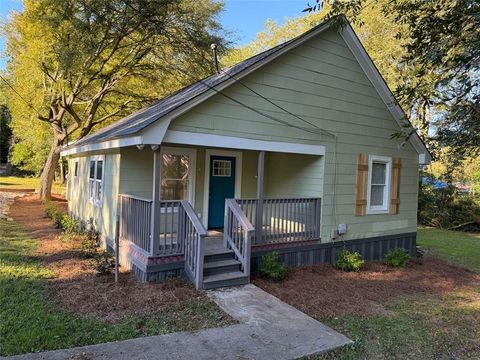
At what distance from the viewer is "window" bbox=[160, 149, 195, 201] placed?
8.24 m

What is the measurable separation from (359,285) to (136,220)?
14.7 ft

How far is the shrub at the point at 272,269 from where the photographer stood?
6887mm

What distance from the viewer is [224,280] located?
625cm

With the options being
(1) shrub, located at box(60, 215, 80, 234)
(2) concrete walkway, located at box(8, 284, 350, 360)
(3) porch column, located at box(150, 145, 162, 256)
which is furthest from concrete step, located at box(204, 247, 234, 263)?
(1) shrub, located at box(60, 215, 80, 234)

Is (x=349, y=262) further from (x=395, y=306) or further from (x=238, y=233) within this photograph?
(x=238, y=233)

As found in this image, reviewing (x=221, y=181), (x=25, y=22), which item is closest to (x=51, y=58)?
(x=25, y=22)

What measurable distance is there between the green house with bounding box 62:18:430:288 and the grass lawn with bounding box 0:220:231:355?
109 centimetres

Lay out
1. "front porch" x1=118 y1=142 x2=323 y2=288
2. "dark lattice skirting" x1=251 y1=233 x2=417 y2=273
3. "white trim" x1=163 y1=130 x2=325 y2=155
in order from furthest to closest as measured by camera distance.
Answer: "dark lattice skirting" x1=251 y1=233 x2=417 y2=273 → "white trim" x1=163 y1=130 x2=325 y2=155 → "front porch" x1=118 y1=142 x2=323 y2=288

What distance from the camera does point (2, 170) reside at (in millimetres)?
48094

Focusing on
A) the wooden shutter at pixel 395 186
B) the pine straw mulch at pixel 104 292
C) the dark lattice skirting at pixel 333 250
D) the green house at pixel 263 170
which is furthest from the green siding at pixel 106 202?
the wooden shutter at pixel 395 186

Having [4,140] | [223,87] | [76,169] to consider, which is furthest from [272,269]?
[4,140]

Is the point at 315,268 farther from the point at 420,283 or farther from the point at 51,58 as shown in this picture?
the point at 51,58

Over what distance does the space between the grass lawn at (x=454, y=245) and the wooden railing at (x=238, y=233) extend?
Answer: 23.3 feet

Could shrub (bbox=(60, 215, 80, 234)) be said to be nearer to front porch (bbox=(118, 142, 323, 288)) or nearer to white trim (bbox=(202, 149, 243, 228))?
front porch (bbox=(118, 142, 323, 288))
